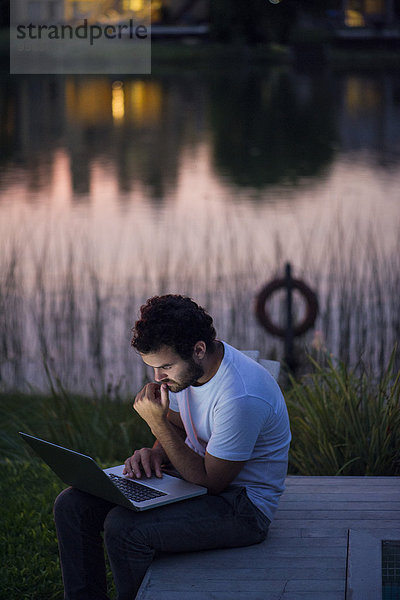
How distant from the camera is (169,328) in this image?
8.41 feet

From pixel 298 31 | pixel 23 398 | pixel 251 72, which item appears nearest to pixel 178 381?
pixel 23 398

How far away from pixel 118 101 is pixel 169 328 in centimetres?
3054

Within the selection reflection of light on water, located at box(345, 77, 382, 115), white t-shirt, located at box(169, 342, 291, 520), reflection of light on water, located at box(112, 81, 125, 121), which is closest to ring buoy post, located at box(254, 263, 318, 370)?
white t-shirt, located at box(169, 342, 291, 520)

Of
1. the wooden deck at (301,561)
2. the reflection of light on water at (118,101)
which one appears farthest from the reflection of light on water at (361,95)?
the wooden deck at (301,561)

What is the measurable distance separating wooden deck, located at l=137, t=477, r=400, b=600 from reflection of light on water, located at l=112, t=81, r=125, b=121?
2256 cm

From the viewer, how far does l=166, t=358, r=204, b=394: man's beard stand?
260cm

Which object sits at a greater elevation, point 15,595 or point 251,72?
point 251,72

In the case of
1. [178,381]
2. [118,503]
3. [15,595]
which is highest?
[178,381]

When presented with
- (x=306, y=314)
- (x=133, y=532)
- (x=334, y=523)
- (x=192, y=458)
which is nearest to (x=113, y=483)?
(x=133, y=532)

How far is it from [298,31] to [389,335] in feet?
98.9

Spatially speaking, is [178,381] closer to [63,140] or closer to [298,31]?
[63,140]

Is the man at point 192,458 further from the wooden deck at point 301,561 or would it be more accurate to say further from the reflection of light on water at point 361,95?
the reflection of light on water at point 361,95

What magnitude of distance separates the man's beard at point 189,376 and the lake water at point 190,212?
6.76 ft

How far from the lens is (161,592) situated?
245 cm
